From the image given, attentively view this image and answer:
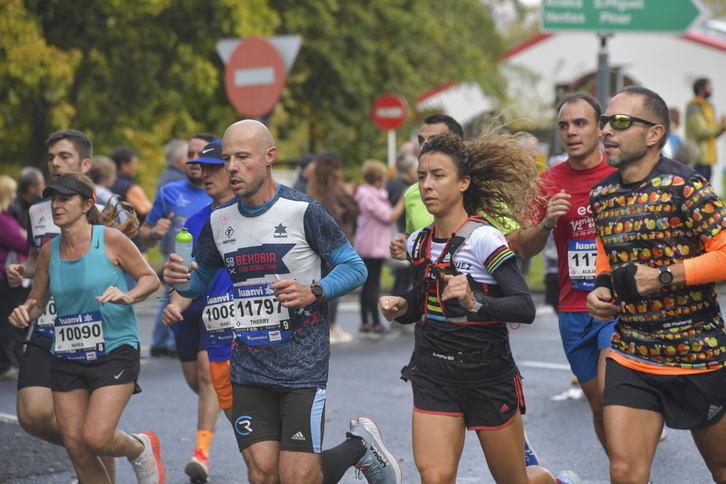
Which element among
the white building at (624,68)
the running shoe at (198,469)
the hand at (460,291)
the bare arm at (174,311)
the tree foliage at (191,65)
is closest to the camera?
the hand at (460,291)

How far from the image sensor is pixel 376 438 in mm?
6160

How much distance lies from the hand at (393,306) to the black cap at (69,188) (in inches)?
73.7

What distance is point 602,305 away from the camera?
503 cm

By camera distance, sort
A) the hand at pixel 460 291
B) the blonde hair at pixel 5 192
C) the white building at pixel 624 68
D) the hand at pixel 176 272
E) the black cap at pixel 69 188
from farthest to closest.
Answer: the white building at pixel 624 68
the blonde hair at pixel 5 192
the black cap at pixel 69 188
the hand at pixel 176 272
the hand at pixel 460 291

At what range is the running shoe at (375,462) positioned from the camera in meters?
6.09

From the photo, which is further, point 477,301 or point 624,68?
point 624,68

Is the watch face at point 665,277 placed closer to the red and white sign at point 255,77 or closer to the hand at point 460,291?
the hand at point 460,291

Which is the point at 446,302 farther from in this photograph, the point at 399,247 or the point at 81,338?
the point at 81,338

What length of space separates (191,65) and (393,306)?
16.4 m

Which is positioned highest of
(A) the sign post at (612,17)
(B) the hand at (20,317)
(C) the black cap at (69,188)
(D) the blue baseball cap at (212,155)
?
(A) the sign post at (612,17)

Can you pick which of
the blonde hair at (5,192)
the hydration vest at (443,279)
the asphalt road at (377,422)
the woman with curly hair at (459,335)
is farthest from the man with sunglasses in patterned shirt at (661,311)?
the blonde hair at (5,192)

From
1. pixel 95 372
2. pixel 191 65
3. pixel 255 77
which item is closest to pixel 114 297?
pixel 95 372

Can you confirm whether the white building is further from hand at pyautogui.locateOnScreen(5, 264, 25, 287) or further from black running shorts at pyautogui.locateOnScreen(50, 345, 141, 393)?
black running shorts at pyautogui.locateOnScreen(50, 345, 141, 393)

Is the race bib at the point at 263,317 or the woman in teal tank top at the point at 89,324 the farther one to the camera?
the woman in teal tank top at the point at 89,324
